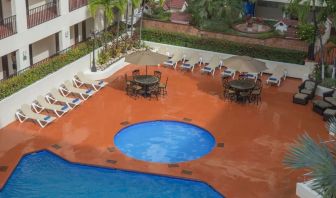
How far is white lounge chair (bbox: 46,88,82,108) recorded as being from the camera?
1053 inches

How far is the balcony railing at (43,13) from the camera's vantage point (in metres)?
28.2

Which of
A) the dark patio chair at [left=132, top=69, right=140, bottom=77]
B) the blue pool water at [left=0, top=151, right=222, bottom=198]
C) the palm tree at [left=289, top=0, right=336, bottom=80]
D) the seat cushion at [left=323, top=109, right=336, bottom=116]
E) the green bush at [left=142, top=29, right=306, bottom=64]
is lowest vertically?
the blue pool water at [left=0, top=151, right=222, bottom=198]

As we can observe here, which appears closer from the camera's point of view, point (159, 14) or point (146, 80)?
point (146, 80)

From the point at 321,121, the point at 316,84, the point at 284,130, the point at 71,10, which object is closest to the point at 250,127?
the point at 284,130

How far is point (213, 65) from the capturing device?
32.4 metres

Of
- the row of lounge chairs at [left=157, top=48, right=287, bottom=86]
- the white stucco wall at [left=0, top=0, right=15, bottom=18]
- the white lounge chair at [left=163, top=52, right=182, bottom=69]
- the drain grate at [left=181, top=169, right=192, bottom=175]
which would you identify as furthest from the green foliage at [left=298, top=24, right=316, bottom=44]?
the white stucco wall at [left=0, top=0, right=15, bottom=18]

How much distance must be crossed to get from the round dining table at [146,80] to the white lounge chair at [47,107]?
13.7ft

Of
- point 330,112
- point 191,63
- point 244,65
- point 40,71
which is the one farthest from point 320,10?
point 40,71

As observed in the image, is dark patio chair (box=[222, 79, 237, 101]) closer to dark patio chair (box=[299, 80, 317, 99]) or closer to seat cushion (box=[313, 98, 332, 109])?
dark patio chair (box=[299, 80, 317, 99])

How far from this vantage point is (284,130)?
25.4m

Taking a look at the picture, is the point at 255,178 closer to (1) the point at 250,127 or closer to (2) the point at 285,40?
(1) the point at 250,127

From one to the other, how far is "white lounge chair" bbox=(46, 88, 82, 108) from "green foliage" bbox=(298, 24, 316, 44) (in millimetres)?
Answer: 14143

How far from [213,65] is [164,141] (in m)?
9.63

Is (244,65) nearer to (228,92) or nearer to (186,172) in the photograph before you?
(228,92)
